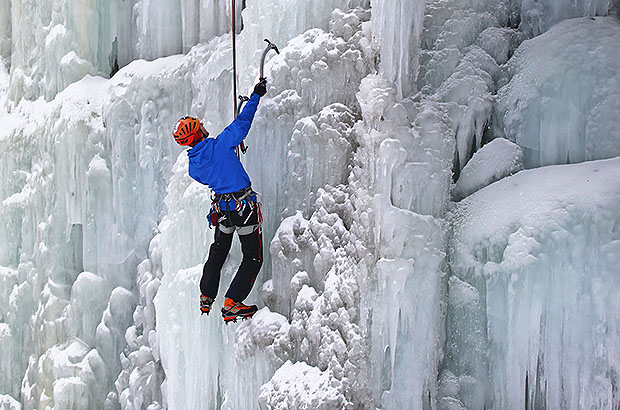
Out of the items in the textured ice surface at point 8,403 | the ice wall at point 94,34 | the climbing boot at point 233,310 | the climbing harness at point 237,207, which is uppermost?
the ice wall at point 94,34

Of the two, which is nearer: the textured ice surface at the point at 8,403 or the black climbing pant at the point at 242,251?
the black climbing pant at the point at 242,251

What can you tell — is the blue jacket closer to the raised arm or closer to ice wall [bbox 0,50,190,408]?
the raised arm

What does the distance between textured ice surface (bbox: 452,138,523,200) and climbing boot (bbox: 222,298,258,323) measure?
1.46 meters

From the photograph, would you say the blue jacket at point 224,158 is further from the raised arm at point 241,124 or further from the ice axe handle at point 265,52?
the ice axe handle at point 265,52

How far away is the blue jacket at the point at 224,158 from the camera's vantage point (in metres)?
3.91

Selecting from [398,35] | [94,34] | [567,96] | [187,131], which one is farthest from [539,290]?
[94,34]

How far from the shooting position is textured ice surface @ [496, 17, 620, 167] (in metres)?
3.62

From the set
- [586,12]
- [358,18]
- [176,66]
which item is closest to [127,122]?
[176,66]

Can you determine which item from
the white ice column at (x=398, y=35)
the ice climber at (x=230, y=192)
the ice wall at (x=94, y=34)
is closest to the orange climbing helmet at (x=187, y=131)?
the ice climber at (x=230, y=192)

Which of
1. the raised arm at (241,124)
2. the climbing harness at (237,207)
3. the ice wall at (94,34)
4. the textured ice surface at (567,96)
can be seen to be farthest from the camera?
the ice wall at (94,34)

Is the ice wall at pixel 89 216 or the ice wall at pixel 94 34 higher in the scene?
the ice wall at pixel 94 34

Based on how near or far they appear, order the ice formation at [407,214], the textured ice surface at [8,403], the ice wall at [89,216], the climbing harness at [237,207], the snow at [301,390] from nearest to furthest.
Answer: the ice formation at [407,214], the snow at [301,390], the climbing harness at [237,207], the ice wall at [89,216], the textured ice surface at [8,403]

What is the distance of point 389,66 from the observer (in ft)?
12.5

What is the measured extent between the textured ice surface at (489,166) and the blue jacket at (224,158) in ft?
4.20
